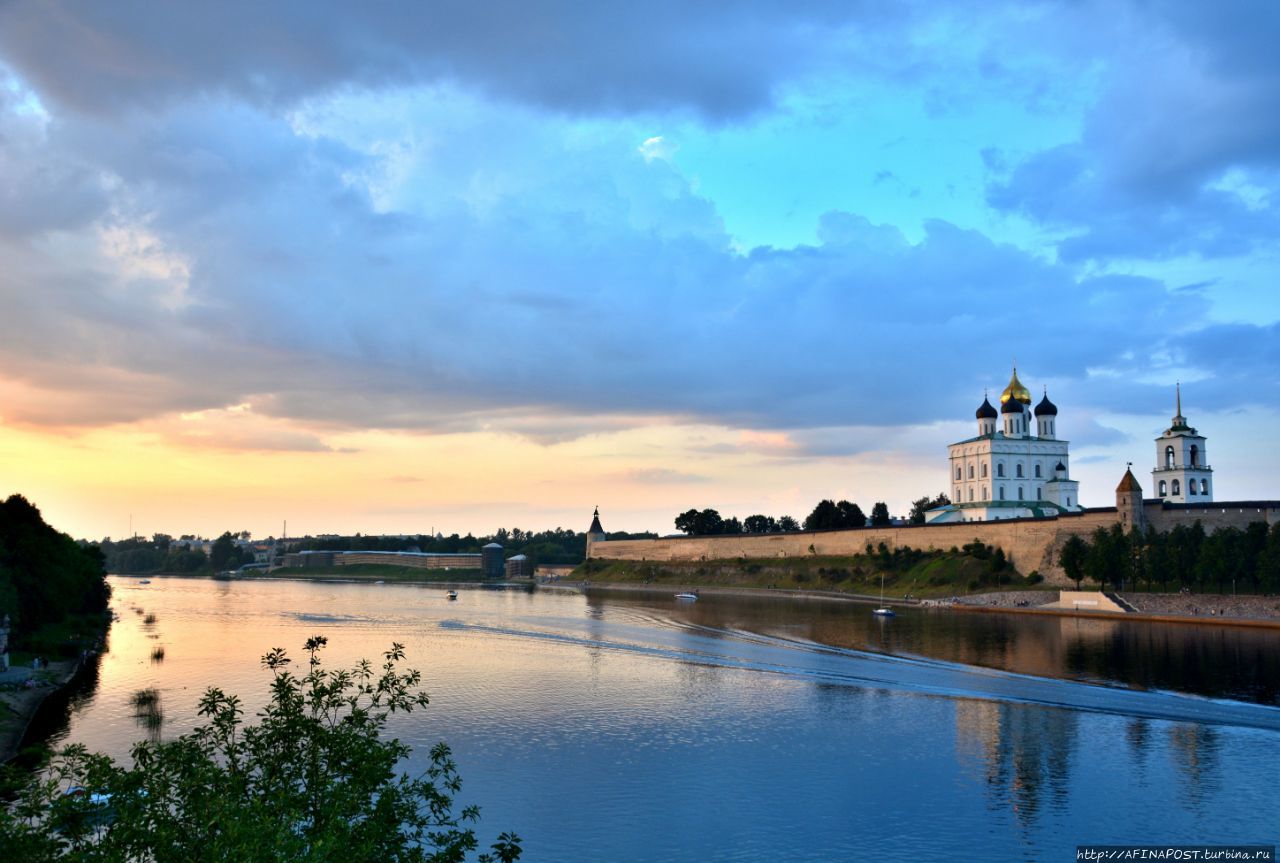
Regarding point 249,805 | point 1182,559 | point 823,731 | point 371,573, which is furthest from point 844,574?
point 371,573

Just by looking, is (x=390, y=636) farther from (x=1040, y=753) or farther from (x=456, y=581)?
(x=456, y=581)

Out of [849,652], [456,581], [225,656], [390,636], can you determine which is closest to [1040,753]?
[849,652]

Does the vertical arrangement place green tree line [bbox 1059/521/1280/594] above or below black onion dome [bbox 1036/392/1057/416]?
Answer: below

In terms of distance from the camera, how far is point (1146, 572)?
60.6 metres

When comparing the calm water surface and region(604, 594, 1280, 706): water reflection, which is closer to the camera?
the calm water surface

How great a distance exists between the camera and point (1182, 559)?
58.5m

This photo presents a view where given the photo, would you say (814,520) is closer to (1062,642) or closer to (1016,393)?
(1016,393)

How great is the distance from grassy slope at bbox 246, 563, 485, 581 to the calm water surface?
97.5m

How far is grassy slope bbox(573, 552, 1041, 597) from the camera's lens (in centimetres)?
7644

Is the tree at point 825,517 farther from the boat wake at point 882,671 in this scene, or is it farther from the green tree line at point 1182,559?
the boat wake at point 882,671

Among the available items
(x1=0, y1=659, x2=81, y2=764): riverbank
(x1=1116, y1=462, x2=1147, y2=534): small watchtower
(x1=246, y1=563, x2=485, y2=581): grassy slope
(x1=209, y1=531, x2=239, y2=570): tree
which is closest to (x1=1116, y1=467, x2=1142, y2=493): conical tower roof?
(x1=1116, y1=462, x2=1147, y2=534): small watchtower

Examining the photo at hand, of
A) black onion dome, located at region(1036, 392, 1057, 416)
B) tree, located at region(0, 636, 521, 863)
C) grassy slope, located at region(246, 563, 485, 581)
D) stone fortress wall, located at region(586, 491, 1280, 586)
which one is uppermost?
black onion dome, located at region(1036, 392, 1057, 416)

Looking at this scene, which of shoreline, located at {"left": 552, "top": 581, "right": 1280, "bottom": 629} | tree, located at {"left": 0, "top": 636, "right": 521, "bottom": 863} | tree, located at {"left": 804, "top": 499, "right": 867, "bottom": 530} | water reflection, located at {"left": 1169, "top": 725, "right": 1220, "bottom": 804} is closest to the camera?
tree, located at {"left": 0, "top": 636, "right": 521, "bottom": 863}

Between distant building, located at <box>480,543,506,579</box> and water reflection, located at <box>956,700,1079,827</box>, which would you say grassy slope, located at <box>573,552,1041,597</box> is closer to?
distant building, located at <box>480,543,506,579</box>
